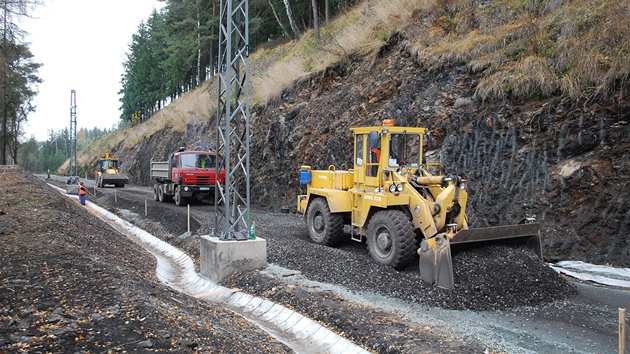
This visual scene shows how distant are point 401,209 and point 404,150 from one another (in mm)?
1297

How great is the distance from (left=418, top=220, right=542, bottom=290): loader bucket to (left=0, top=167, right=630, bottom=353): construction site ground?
22cm

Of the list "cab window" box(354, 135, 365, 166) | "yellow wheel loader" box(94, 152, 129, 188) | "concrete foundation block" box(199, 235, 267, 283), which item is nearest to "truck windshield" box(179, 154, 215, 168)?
"concrete foundation block" box(199, 235, 267, 283)

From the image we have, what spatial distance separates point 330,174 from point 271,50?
91.0 feet

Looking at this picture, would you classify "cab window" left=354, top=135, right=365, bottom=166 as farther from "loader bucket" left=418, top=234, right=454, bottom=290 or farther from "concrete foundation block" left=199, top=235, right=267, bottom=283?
"loader bucket" left=418, top=234, right=454, bottom=290

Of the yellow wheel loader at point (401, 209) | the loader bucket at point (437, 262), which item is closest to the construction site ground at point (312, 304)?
the loader bucket at point (437, 262)

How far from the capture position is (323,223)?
10250mm

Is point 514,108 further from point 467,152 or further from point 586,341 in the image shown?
point 586,341

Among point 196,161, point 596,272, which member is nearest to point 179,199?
point 196,161

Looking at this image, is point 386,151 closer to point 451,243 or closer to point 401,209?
point 401,209

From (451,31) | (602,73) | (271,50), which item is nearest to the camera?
(602,73)

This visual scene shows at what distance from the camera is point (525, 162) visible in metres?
9.77

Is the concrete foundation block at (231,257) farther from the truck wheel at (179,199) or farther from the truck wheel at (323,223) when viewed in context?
the truck wheel at (179,199)

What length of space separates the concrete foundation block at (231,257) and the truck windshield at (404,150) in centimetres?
307

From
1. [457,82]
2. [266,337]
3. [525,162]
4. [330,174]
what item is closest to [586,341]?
[266,337]
